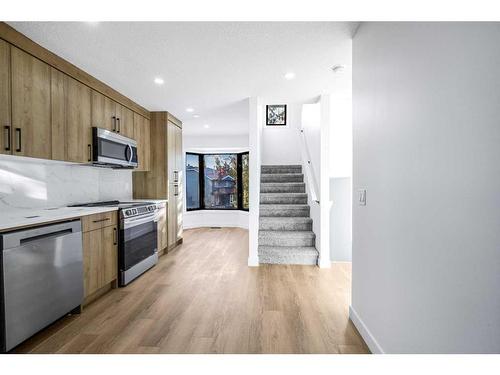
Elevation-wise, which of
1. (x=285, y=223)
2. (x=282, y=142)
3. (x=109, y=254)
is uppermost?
(x=282, y=142)

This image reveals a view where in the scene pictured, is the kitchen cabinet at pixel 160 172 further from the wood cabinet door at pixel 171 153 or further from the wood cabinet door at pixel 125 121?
the wood cabinet door at pixel 125 121

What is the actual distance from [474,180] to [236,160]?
665cm

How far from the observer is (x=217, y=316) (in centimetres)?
231

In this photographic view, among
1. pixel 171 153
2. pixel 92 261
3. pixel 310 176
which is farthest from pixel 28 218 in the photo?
pixel 310 176

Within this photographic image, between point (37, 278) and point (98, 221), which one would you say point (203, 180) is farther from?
point (37, 278)

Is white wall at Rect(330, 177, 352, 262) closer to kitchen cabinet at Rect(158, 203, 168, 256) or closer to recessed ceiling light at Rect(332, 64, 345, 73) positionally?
recessed ceiling light at Rect(332, 64, 345, 73)

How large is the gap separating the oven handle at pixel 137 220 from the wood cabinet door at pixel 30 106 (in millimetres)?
1036

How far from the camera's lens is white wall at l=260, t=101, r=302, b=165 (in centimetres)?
668

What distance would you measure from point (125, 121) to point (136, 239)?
5.49 ft

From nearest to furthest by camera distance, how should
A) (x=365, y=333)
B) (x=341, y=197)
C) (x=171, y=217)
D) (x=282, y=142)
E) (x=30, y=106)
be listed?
(x=365, y=333)
(x=30, y=106)
(x=341, y=197)
(x=171, y=217)
(x=282, y=142)

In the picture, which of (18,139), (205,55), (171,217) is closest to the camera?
(18,139)

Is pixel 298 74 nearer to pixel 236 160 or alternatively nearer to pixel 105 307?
pixel 105 307

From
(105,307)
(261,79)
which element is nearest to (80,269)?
(105,307)
